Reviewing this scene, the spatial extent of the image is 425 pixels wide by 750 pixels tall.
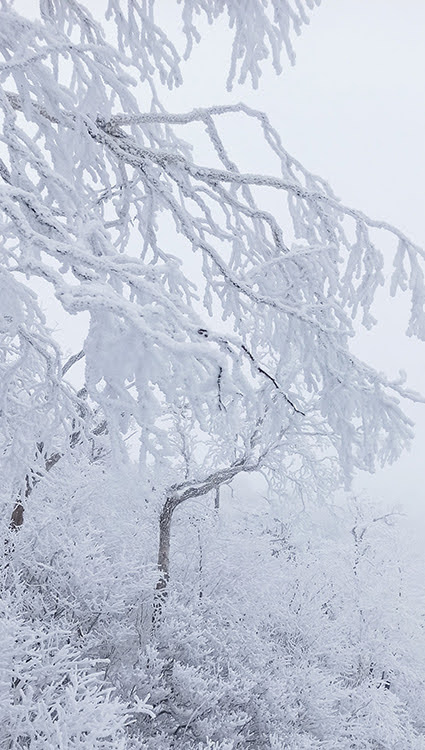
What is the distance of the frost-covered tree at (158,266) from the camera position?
1.67 meters

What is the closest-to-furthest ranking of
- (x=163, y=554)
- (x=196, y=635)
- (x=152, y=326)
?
(x=152, y=326)
(x=196, y=635)
(x=163, y=554)

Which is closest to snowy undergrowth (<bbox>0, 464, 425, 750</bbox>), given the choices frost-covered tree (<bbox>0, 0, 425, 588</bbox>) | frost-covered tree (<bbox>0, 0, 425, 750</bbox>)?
frost-covered tree (<bbox>0, 0, 425, 750</bbox>)

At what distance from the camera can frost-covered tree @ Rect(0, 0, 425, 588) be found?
1.67 metres

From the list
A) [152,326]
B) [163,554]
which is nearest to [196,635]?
[163,554]

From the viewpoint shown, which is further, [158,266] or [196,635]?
[196,635]

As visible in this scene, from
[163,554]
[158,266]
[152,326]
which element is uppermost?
[158,266]

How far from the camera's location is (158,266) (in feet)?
5.66

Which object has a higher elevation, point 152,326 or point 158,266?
point 158,266

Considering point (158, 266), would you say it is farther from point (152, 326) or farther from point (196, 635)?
point (196, 635)

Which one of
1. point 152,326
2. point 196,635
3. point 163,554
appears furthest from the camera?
point 163,554

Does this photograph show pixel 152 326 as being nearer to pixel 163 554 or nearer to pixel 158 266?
pixel 158 266

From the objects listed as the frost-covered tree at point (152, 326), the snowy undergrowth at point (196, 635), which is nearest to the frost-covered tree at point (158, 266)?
the frost-covered tree at point (152, 326)

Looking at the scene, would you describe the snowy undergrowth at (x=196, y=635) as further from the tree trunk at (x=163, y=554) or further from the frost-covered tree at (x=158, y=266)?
the frost-covered tree at (x=158, y=266)

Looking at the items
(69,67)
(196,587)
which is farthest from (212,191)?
(196,587)
